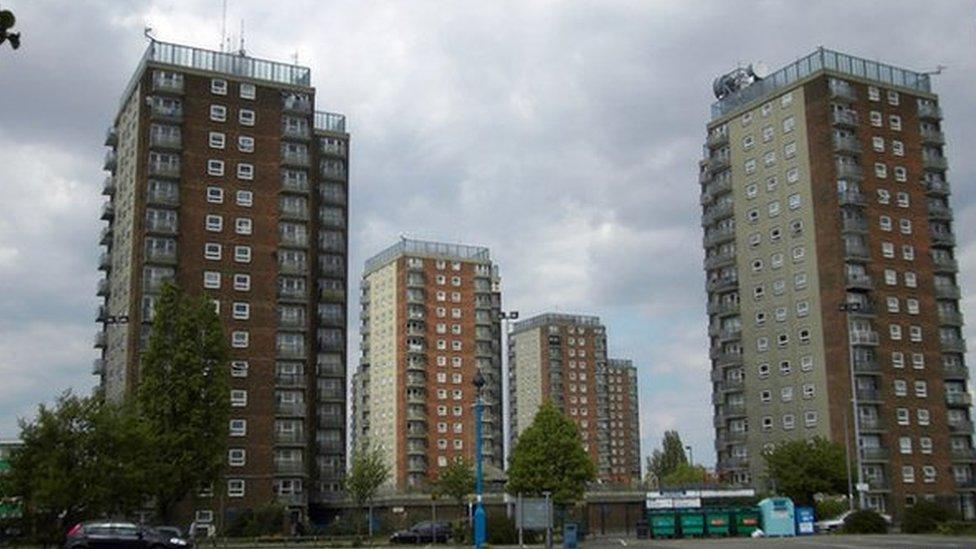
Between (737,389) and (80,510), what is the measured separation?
68.5 metres

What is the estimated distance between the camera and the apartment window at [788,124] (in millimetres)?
104750

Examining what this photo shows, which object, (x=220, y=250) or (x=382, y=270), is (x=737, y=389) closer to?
(x=220, y=250)

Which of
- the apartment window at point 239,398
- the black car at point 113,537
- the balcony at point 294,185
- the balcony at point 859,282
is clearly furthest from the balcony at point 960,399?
the black car at point 113,537

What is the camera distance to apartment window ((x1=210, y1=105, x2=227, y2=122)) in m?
96.4

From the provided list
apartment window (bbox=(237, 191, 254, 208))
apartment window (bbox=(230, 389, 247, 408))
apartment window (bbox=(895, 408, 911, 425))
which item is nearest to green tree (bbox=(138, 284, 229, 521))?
apartment window (bbox=(230, 389, 247, 408))

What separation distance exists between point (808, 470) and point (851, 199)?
90.2 feet

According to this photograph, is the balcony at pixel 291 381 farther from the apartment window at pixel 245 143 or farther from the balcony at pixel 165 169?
the apartment window at pixel 245 143

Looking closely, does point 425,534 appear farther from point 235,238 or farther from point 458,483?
point 235,238

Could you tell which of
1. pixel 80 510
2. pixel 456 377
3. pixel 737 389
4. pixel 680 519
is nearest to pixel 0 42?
pixel 80 510

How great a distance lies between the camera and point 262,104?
98.6m

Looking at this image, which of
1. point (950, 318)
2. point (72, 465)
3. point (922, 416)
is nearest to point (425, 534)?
point (72, 465)

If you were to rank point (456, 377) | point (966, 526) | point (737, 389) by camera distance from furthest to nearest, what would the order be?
1. point (456, 377)
2. point (737, 389)
3. point (966, 526)

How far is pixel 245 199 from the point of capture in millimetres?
96000

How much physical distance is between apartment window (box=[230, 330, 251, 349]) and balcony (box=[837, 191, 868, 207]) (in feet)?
175
